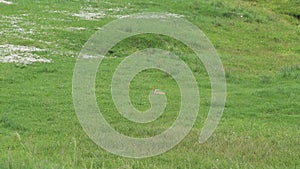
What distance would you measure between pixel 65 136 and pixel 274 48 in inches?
1064

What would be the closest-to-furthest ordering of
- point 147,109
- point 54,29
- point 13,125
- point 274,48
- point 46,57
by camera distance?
point 13,125
point 147,109
point 46,57
point 54,29
point 274,48

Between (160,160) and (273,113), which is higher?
(160,160)

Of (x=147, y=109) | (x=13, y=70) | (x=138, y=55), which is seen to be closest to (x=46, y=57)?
(x=13, y=70)

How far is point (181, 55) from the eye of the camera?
104 ft

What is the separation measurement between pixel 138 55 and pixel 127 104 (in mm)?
10096

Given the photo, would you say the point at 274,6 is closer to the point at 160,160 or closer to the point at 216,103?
the point at 216,103

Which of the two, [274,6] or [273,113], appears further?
[274,6]

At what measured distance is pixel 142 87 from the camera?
24.3m

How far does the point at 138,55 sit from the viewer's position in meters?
31.0

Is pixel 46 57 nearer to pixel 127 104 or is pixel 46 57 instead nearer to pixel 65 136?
pixel 127 104

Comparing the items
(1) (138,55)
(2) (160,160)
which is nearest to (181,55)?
(1) (138,55)

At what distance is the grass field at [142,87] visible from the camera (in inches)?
493

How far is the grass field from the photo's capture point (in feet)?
41.1

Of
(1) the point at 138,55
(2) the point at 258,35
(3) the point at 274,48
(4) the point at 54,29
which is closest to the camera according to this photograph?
(1) the point at 138,55
